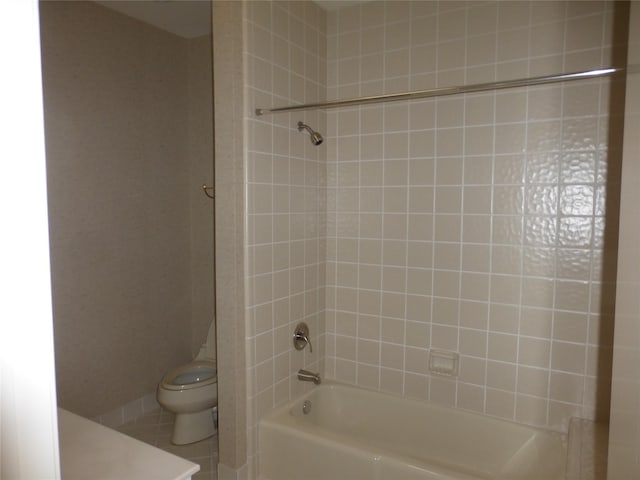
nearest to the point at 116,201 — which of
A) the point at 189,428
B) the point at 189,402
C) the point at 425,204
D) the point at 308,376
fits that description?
the point at 189,402

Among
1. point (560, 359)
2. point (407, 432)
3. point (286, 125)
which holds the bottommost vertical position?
point (407, 432)

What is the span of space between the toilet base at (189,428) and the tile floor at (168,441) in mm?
29

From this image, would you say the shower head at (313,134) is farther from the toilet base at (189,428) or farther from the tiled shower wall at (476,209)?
the toilet base at (189,428)

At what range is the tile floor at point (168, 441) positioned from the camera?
242 centimetres

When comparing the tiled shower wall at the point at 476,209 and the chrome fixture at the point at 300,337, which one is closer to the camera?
the tiled shower wall at the point at 476,209

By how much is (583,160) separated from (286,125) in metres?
1.35

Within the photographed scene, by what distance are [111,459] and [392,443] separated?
64.7 inches

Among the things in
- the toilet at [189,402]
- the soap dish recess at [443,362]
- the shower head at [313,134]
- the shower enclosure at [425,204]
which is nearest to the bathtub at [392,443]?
the shower enclosure at [425,204]

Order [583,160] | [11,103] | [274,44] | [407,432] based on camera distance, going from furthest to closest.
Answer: [407,432] < [274,44] < [583,160] < [11,103]

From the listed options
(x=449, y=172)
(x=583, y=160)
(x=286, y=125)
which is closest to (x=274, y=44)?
(x=286, y=125)

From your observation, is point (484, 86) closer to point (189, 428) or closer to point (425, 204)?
point (425, 204)

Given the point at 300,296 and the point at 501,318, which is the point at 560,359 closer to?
the point at 501,318

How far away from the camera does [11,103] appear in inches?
24.5

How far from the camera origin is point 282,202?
2223mm
